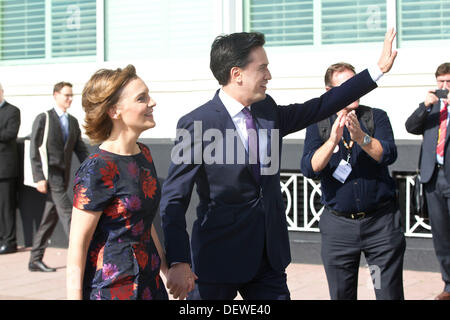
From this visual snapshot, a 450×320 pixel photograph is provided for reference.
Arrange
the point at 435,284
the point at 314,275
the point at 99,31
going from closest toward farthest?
1. the point at 435,284
2. the point at 314,275
3. the point at 99,31

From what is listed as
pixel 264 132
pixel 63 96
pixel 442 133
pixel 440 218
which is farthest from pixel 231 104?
pixel 63 96

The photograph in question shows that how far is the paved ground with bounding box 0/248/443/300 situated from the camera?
7.55 m

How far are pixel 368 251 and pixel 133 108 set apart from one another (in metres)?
2.24

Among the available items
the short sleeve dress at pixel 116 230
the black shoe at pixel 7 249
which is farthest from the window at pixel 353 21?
the short sleeve dress at pixel 116 230

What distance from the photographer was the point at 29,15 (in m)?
12.2

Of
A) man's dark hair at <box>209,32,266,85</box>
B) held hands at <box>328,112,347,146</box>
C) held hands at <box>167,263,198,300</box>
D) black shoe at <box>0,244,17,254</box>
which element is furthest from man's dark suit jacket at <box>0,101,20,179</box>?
held hands at <box>167,263,198,300</box>

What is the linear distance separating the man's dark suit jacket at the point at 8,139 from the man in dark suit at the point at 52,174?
4.28ft

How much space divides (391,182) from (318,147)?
0.54 metres

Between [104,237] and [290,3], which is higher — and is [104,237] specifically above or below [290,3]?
below

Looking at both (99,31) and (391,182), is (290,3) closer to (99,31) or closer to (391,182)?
(99,31)

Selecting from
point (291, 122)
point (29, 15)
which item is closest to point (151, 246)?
point (291, 122)

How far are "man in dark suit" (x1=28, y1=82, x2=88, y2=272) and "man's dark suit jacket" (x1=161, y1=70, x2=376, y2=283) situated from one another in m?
5.11

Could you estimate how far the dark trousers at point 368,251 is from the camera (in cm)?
526

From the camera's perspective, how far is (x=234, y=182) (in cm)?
405
